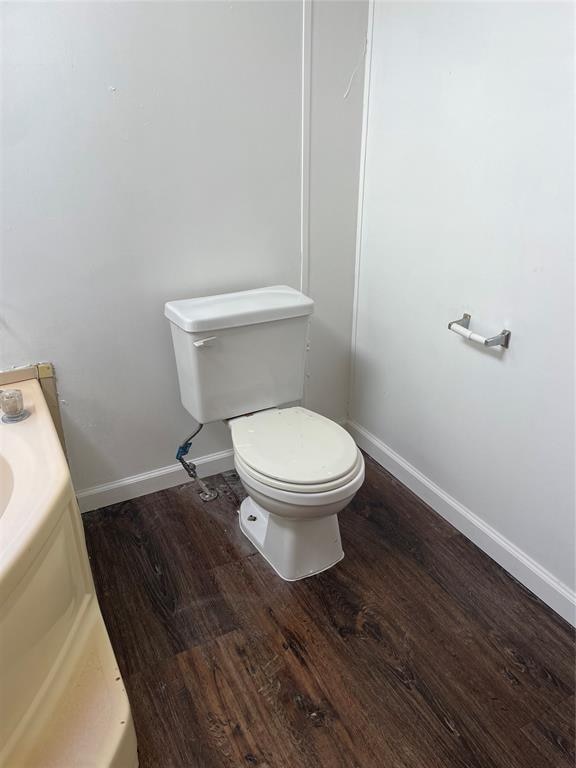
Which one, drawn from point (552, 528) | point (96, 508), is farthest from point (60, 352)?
point (552, 528)

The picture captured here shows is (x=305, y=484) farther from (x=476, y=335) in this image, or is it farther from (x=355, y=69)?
(x=355, y=69)

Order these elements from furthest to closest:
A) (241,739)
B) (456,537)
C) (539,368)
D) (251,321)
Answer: (456,537)
(251,321)
(539,368)
(241,739)

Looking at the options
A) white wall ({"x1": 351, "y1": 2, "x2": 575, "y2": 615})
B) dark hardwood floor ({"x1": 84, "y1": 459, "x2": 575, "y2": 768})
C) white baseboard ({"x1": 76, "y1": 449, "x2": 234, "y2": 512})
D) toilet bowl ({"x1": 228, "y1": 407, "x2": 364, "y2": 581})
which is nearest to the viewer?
dark hardwood floor ({"x1": 84, "y1": 459, "x2": 575, "y2": 768})

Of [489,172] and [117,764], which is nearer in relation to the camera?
[117,764]

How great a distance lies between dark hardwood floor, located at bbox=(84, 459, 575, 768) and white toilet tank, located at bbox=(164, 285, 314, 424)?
0.46 metres

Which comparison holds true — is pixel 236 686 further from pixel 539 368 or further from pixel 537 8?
pixel 537 8

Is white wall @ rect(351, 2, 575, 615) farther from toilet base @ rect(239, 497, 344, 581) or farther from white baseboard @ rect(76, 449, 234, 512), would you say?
white baseboard @ rect(76, 449, 234, 512)

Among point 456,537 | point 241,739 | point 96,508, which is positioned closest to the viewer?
point 241,739

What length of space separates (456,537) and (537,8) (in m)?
1.54

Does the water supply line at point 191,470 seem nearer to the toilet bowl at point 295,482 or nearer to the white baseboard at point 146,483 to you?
the white baseboard at point 146,483

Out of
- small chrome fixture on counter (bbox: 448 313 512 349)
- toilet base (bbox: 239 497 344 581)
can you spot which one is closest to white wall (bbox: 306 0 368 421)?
small chrome fixture on counter (bbox: 448 313 512 349)

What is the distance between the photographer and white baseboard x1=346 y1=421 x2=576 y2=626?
5.19 feet

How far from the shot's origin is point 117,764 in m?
→ 1.10

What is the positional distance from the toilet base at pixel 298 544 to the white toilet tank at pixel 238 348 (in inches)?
15.3
